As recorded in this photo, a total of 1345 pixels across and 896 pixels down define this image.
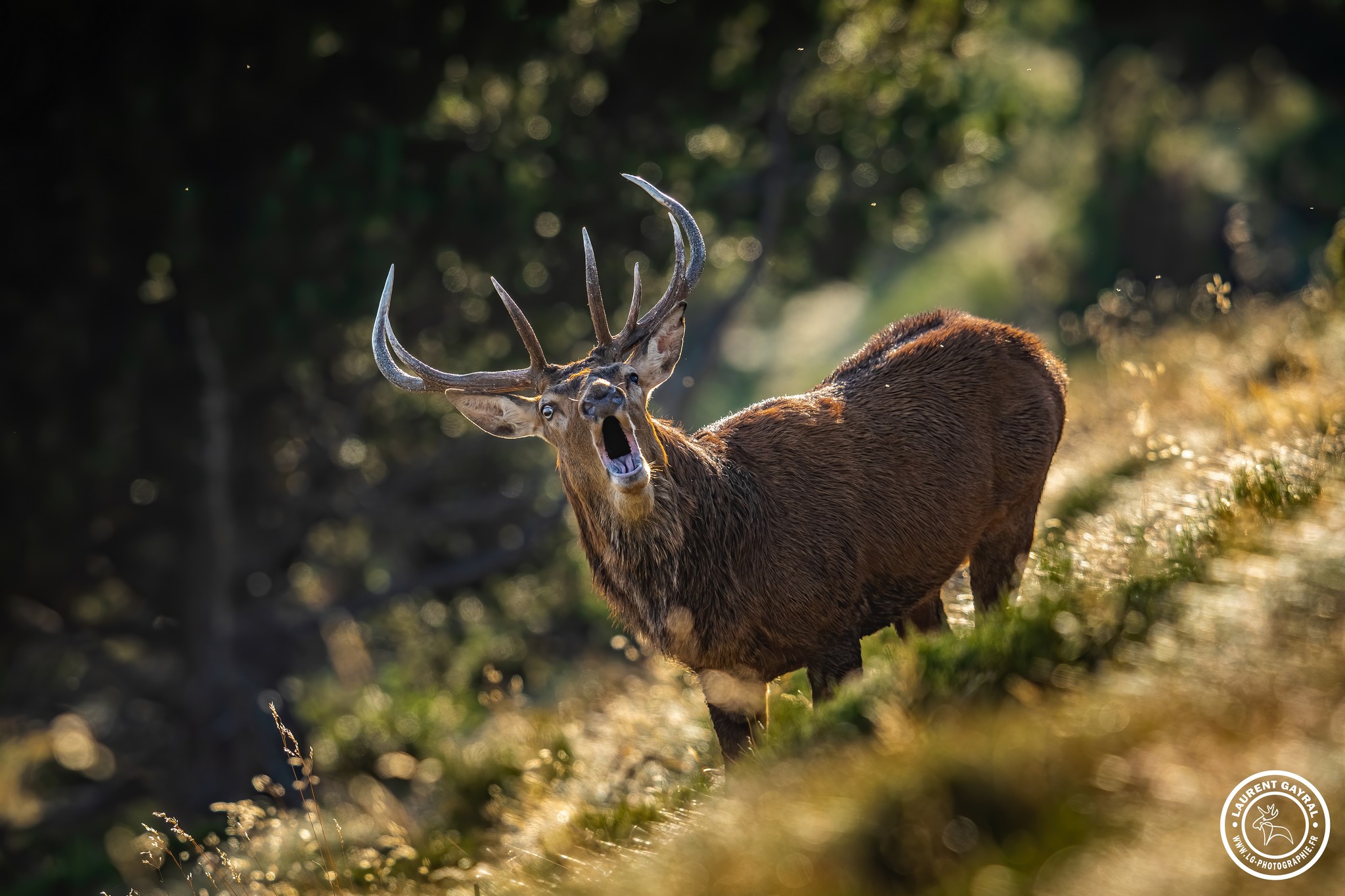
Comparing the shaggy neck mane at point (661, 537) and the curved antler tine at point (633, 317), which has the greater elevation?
the curved antler tine at point (633, 317)

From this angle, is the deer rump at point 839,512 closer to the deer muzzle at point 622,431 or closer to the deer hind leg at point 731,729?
the deer hind leg at point 731,729

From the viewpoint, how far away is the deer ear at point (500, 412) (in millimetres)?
5352

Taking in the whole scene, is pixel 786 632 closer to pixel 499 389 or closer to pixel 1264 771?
pixel 499 389

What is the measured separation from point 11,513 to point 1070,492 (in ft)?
27.7

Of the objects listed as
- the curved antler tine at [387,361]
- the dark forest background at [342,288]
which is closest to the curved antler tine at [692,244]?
the curved antler tine at [387,361]

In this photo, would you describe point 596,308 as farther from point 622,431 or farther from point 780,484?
point 780,484

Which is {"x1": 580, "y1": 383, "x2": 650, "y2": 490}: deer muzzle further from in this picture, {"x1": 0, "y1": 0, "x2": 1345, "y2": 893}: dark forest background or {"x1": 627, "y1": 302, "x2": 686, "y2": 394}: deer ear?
{"x1": 0, "y1": 0, "x2": 1345, "y2": 893}: dark forest background

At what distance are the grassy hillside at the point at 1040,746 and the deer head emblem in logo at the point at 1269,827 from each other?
0.31 feet

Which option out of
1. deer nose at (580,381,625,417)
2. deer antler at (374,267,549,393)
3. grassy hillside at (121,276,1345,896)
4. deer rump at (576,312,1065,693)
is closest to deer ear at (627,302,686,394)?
deer rump at (576,312,1065,693)

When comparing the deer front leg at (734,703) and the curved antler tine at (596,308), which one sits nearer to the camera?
the deer front leg at (734,703)

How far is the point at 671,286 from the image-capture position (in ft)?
17.8

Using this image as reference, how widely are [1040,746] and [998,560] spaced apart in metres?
2.68

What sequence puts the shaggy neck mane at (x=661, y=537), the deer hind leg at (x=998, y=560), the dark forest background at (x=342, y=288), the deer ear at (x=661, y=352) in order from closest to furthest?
the shaggy neck mane at (x=661, y=537) → the deer ear at (x=661, y=352) → the deer hind leg at (x=998, y=560) → the dark forest background at (x=342, y=288)

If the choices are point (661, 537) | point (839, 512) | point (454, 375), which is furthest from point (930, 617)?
point (454, 375)
